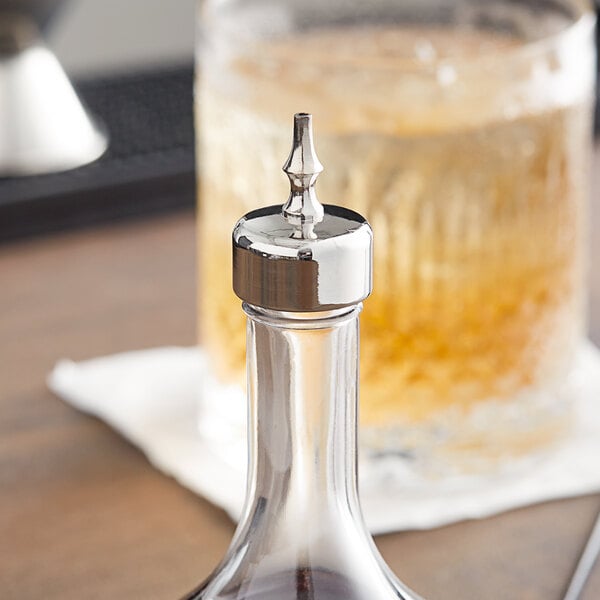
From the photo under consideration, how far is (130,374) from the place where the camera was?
513mm

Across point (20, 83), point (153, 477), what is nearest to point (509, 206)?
point (153, 477)

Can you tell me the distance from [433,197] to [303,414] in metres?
0.14

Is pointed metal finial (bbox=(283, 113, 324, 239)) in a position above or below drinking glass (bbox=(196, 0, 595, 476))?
above

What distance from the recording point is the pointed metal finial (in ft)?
0.88

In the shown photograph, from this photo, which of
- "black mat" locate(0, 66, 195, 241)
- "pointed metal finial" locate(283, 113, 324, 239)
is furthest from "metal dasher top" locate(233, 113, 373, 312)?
"black mat" locate(0, 66, 195, 241)

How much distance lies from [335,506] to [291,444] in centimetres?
2

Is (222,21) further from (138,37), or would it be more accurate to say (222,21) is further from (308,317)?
(138,37)

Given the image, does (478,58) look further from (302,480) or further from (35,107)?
(35,107)

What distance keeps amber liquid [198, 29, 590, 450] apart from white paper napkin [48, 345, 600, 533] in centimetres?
2

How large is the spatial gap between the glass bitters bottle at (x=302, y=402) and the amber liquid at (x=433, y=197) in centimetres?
11

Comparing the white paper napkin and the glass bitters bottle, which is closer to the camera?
the glass bitters bottle

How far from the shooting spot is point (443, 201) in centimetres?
41

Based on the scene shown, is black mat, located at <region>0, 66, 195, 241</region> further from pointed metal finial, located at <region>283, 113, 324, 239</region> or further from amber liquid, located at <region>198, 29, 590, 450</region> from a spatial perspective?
pointed metal finial, located at <region>283, 113, 324, 239</region>

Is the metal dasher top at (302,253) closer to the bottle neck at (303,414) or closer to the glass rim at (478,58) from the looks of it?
the bottle neck at (303,414)
